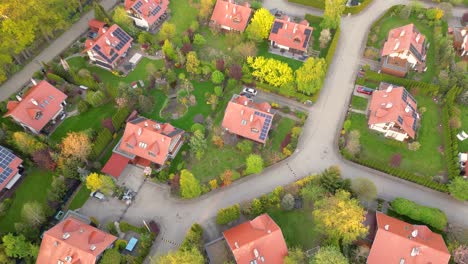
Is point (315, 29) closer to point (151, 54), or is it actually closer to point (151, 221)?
point (151, 54)

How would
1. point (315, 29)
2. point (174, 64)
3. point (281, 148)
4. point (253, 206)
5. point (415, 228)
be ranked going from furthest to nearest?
point (315, 29) < point (174, 64) < point (281, 148) < point (253, 206) < point (415, 228)

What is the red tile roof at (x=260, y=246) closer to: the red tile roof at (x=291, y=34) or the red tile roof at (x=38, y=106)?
the red tile roof at (x=291, y=34)

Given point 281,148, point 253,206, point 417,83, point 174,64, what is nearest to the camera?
point 253,206

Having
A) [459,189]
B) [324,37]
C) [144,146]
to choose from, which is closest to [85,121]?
[144,146]

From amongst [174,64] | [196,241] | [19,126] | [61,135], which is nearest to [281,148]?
[196,241]

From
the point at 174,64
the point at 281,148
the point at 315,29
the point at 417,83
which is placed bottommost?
the point at 281,148

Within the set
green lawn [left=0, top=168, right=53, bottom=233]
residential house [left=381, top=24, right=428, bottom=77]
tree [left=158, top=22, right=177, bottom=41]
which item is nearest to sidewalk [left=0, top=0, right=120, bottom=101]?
tree [left=158, top=22, right=177, bottom=41]

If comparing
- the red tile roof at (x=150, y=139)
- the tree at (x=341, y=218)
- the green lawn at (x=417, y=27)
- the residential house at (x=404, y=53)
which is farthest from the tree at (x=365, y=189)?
the green lawn at (x=417, y=27)
